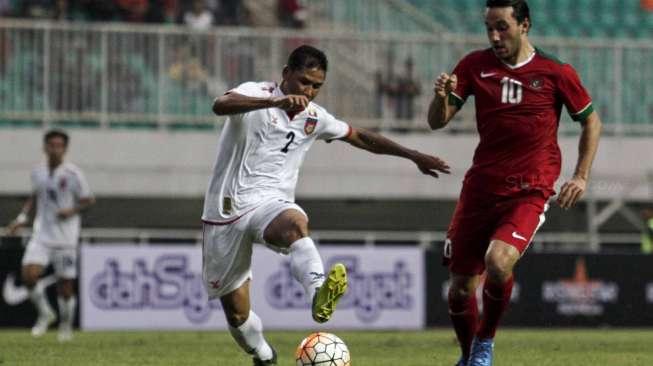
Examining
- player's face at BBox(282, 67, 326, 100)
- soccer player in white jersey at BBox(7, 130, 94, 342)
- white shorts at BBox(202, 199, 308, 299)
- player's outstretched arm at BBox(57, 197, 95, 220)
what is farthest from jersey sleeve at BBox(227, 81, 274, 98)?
player's outstretched arm at BBox(57, 197, 95, 220)

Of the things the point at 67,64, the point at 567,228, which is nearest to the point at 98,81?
the point at 67,64

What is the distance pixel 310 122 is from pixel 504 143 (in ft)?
4.67

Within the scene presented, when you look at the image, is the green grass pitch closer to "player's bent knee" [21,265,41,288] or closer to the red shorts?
"player's bent knee" [21,265,41,288]

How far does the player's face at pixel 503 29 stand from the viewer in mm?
9930

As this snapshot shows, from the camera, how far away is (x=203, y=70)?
74.7ft

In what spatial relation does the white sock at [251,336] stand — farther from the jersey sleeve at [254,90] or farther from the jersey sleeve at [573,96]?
the jersey sleeve at [573,96]

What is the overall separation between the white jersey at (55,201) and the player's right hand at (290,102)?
9024 mm

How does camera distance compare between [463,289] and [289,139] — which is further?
[289,139]

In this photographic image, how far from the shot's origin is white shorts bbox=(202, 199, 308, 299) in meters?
10.3

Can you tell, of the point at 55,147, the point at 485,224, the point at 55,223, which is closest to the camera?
the point at 485,224

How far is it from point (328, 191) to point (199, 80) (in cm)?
245

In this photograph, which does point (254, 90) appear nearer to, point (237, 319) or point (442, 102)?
point (442, 102)

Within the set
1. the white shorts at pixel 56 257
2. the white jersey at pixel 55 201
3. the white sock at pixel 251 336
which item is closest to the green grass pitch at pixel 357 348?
the white shorts at pixel 56 257

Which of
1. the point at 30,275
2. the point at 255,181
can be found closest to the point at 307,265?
the point at 255,181
